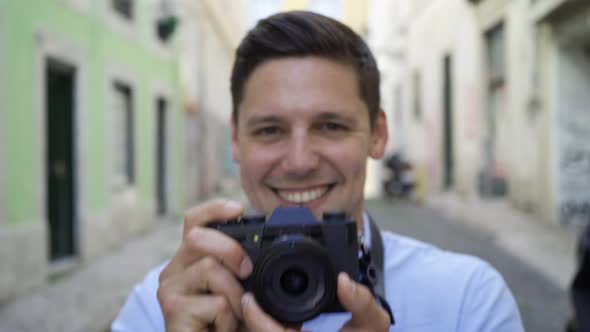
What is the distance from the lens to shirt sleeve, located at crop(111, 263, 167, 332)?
161cm

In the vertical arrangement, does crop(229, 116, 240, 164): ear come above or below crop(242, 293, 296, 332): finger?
above

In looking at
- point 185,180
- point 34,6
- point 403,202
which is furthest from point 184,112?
point 34,6

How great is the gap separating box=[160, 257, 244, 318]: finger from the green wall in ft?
17.0

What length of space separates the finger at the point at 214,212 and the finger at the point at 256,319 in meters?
0.26

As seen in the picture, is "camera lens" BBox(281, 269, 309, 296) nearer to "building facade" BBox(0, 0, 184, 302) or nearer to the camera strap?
the camera strap

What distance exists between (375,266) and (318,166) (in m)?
0.32

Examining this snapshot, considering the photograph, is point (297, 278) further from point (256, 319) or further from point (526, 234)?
point (526, 234)

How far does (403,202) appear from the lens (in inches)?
587

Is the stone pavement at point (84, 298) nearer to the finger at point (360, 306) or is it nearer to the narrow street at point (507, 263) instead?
the narrow street at point (507, 263)

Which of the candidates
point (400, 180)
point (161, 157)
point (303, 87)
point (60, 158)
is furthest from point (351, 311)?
point (400, 180)

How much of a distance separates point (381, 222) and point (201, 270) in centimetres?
860

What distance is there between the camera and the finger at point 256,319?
119 centimetres

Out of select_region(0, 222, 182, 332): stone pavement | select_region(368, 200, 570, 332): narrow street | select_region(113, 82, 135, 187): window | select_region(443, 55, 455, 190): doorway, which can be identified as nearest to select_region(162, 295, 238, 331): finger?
select_region(368, 200, 570, 332): narrow street

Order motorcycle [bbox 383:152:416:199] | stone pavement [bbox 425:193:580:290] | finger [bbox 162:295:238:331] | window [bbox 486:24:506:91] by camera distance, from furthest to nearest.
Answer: motorcycle [bbox 383:152:416:199] < window [bbox 486:24:506:91] < stone pavement [bbox 425:193:580:290] < finger [bbox 162:295:238:331]
